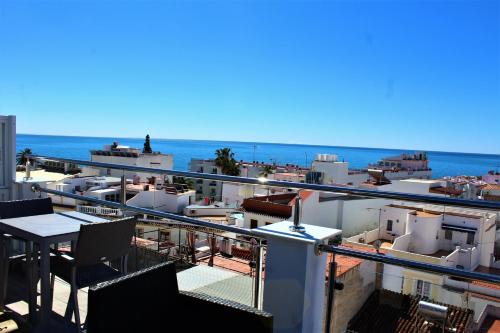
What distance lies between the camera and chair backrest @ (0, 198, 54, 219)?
10.7ft

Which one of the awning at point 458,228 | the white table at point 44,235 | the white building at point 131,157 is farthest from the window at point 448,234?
the white building at point 131,157

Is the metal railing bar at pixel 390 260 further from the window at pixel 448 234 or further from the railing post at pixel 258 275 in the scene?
the window at pixel 448 234

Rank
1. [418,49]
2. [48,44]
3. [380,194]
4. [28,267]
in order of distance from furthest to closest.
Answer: [418,49], [48,44], [28,267], [380,194]

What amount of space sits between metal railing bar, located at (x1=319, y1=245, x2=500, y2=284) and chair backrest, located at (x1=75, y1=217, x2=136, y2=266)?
136cm

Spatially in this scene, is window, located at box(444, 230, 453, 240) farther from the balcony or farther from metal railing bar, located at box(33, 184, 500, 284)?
metal railing bar, located at box(33, 184, 500, 284)

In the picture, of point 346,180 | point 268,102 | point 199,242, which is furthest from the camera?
point 268,102

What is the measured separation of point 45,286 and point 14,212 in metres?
1.00

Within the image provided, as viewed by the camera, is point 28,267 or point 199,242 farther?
point 199,242

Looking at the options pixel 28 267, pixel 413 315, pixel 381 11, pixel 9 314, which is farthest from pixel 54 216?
pixel 381 11

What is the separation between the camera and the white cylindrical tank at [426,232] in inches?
683

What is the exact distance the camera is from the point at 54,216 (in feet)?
11.1

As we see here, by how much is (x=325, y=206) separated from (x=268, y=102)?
9840cm

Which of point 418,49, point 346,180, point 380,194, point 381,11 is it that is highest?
point 418,49

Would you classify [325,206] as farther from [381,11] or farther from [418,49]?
[418,49]
